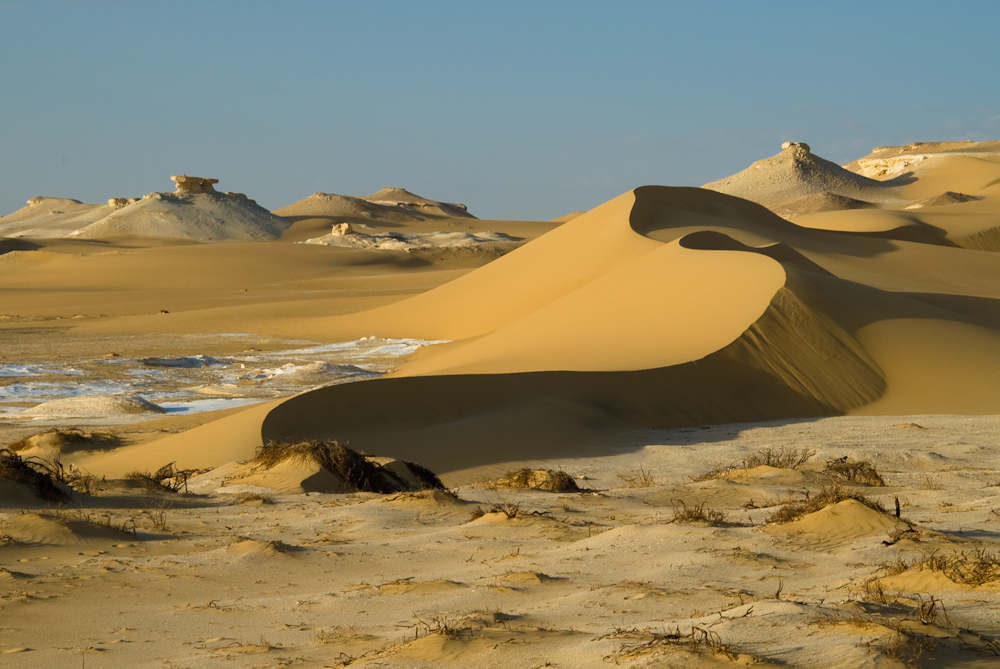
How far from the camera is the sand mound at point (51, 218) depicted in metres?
78.3

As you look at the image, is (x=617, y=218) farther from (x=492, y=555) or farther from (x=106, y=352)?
(x=492, y=555)

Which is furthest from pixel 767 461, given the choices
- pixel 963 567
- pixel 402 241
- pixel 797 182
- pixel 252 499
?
pixel 797 182

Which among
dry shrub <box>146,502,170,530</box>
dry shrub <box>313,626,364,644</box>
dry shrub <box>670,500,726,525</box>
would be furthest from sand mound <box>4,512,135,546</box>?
dry shrub <box>670,500,726,525</box>

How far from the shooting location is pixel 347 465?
8.92m

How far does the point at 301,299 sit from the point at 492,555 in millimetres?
29780

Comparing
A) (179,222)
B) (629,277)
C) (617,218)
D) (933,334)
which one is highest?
(179,222)

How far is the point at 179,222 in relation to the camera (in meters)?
69.4

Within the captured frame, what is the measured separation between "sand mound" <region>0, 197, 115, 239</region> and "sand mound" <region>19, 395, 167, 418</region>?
63154mm

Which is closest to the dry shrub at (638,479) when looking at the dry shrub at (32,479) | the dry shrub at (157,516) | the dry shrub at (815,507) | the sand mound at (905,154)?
the dry shrub at (815,507)

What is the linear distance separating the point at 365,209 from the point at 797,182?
36791 mm

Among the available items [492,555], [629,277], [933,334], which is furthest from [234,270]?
[492,555]

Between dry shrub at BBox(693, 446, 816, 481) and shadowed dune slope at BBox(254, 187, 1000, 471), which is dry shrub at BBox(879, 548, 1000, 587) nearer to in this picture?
dry shrub at BBox(693, 446, 816, 481)

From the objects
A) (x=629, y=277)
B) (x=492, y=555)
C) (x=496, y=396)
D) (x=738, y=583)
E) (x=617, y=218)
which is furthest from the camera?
(x=617, y=218)

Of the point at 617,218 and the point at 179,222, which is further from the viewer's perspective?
the point at 179,222
